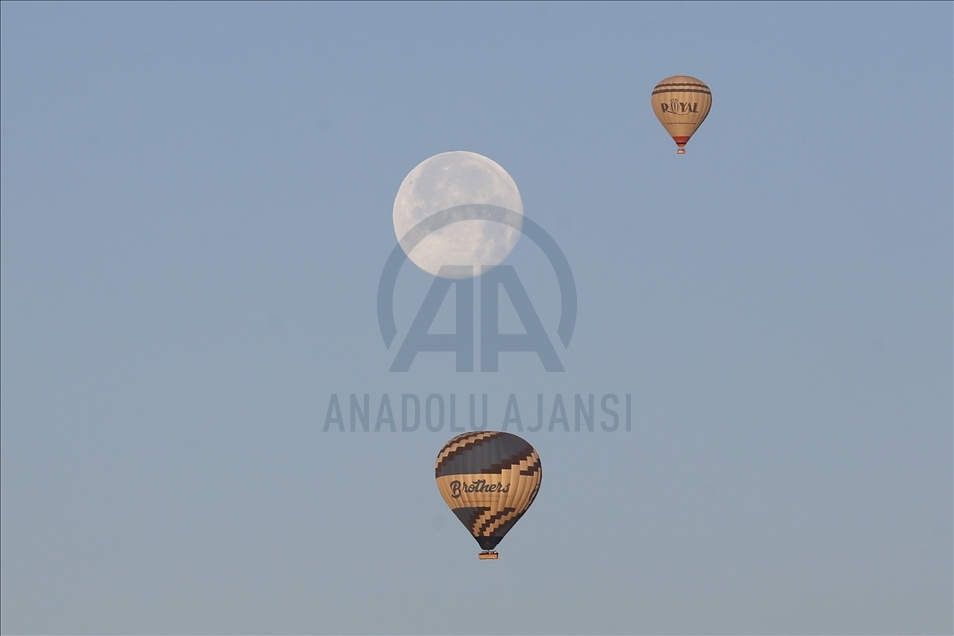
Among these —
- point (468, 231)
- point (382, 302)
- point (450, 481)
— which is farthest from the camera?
point (382, 302)

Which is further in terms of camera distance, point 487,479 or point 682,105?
point 682,105

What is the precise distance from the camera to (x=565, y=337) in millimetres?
98188

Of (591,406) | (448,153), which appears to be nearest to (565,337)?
(591,406)

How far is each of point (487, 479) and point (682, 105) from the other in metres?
20.3

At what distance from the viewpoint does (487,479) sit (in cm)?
8569

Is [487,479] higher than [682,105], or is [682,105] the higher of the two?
[682,105]

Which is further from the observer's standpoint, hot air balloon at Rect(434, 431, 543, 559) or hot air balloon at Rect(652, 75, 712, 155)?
hot air balloon at Rect(652, 75, 712, 155)

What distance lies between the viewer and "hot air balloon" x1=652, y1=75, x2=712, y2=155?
9712cm

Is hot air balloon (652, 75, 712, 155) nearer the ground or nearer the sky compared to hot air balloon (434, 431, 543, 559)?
nearer the sky

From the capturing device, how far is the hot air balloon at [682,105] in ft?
319

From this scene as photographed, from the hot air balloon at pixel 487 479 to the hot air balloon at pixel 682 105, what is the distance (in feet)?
57.4

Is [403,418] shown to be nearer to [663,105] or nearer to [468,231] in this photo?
[468,231]

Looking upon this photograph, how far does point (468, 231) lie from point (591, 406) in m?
10.4

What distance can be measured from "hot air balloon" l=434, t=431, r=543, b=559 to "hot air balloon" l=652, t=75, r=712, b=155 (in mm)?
17506
